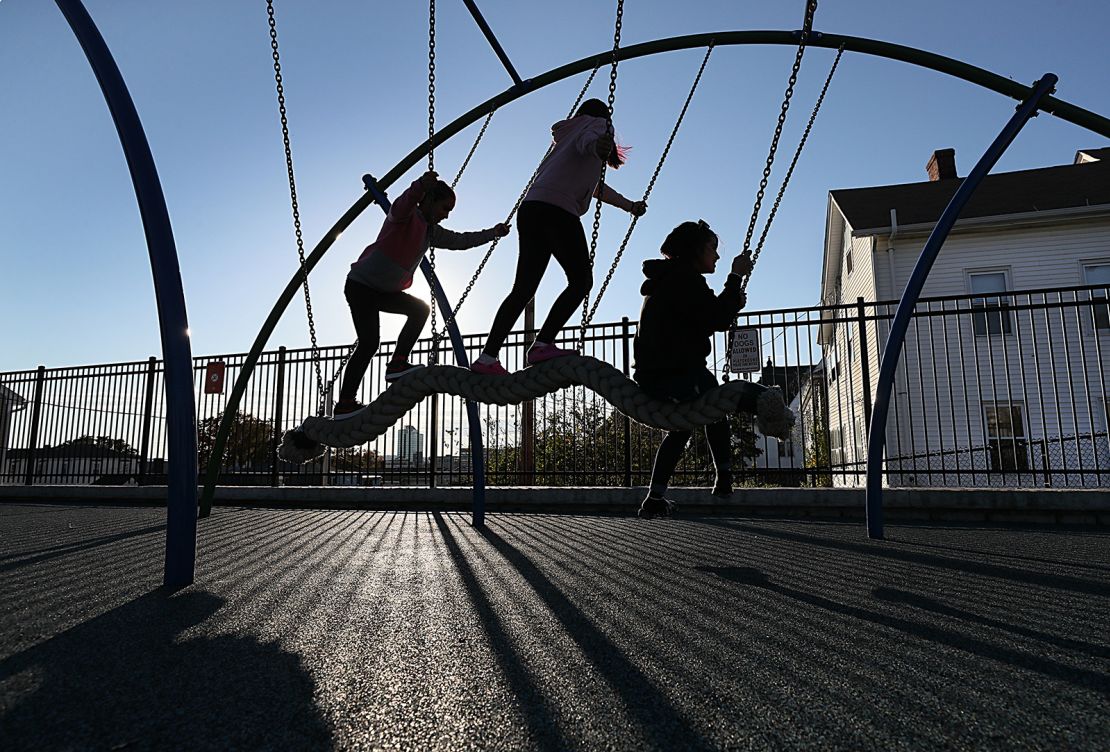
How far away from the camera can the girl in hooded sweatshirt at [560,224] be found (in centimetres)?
346

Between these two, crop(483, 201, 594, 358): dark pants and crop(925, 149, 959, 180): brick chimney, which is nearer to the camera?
crop(483, 201, 594, 358): dark pants

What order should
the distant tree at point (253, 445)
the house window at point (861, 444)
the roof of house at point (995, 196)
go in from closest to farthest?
the distant tree at point (253, 445), the house window at point (861, 444), the roof of house at point (995, 196)

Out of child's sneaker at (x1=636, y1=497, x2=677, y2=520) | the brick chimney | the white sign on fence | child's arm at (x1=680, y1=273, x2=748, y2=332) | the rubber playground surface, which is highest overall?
the brick chimney

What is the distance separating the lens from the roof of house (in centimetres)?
1425

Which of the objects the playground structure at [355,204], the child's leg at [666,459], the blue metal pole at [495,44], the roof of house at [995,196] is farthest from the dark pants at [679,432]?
the roof of house at [995,196]

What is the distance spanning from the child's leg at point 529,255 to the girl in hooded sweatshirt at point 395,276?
25.4 inches

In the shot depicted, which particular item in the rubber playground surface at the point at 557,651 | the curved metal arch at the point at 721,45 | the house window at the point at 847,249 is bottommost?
the rubber playground surface at the point at 557,651

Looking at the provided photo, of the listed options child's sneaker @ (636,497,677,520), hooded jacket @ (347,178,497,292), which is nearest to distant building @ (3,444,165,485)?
hooded jacket @ (347,178,497,292)

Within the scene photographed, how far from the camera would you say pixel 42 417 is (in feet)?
39.0

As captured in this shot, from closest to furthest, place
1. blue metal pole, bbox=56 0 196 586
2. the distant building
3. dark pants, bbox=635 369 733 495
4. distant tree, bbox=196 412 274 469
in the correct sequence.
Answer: blue metal pole, bbox=56 0 196 586, dark pants, bbox=635 369 733 495, distant tree, bbox=196 412 274 469, the distant building

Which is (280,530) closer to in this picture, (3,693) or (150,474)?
(3,693)

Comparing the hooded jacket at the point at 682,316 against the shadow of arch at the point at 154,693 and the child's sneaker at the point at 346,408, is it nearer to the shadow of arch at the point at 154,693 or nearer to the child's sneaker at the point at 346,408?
the child's sneaker at the point at 346,408

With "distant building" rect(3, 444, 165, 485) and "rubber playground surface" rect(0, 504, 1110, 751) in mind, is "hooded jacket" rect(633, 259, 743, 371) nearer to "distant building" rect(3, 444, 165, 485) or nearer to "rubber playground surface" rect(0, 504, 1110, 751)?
"rubber playground surface" rect(0, 504, 1110, 751)

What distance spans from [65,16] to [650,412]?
332 cm
